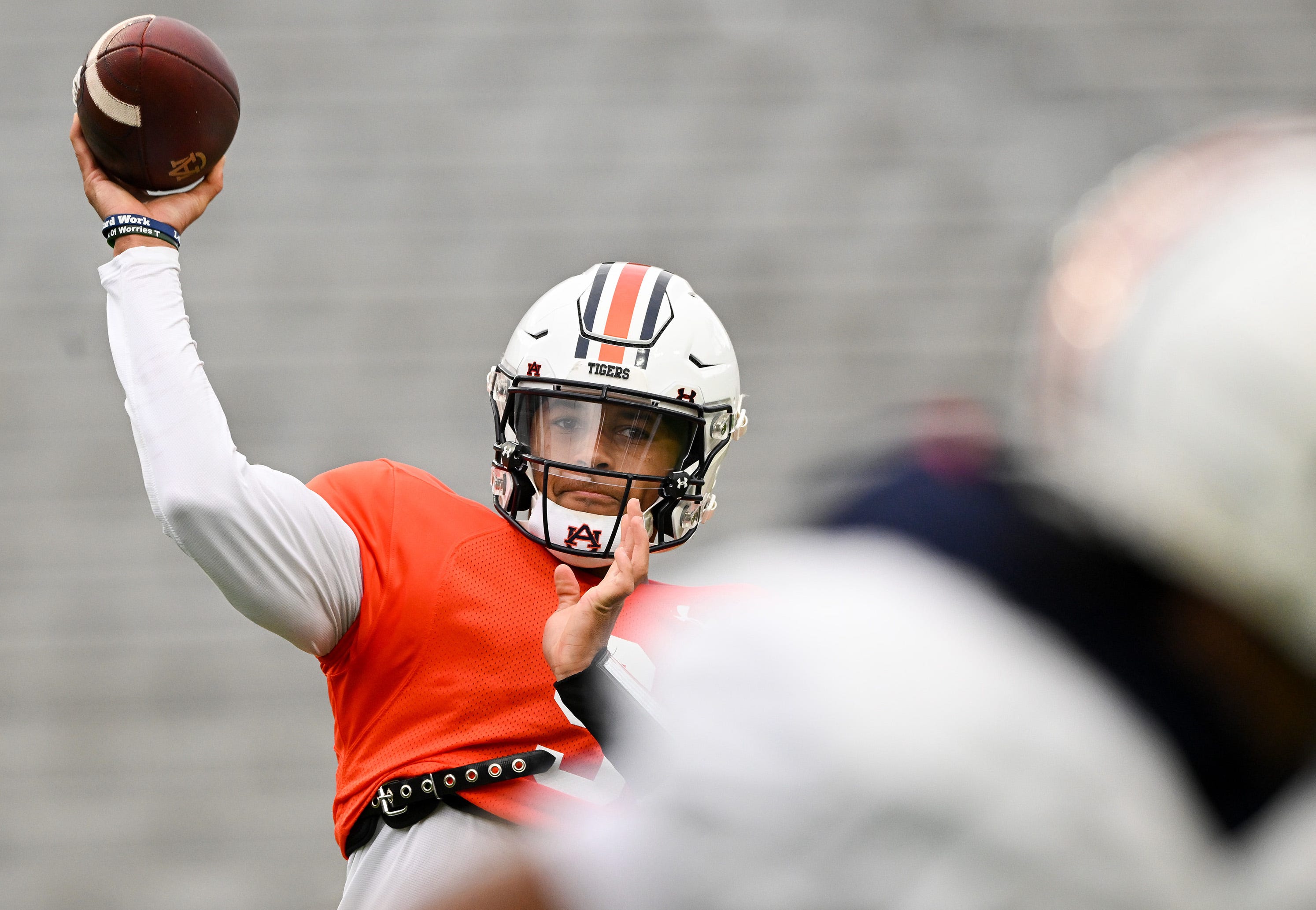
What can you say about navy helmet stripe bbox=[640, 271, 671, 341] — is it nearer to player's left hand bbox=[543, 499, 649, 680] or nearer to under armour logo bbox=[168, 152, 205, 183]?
player's left hand bbox=[543, 499, 649, 680]

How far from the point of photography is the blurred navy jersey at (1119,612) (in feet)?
2.21

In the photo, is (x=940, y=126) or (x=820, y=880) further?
(x=940, y=126)

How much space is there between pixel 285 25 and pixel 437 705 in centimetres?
333

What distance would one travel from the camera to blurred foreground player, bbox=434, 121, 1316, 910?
23.5 inches

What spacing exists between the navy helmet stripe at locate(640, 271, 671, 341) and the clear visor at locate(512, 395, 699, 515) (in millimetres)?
141

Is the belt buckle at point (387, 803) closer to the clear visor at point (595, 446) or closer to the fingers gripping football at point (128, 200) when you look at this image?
the clear visor at point (595, 446)

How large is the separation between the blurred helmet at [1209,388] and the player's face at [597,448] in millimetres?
1314

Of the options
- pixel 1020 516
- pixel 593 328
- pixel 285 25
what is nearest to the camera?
pixel 1020 516

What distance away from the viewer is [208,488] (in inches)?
64.4

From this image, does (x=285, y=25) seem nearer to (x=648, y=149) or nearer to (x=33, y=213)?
(x=33, y=213)

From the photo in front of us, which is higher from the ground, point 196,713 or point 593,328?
point 593,328

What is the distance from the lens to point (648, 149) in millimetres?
4465

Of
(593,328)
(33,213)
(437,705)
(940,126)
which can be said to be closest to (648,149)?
(940,126)

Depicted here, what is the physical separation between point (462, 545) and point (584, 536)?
202 mm
